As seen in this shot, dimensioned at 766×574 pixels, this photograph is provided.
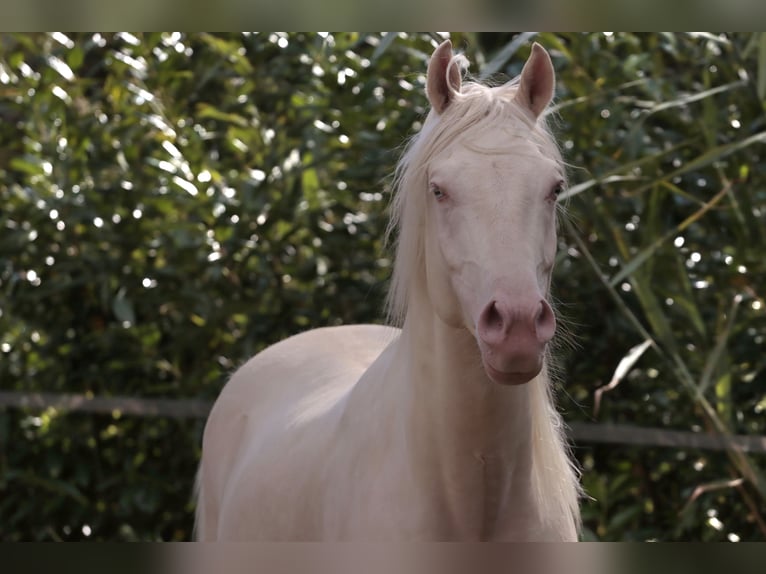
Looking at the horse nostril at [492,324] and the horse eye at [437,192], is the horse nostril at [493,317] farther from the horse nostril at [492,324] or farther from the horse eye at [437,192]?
the horse eye at [437,192]

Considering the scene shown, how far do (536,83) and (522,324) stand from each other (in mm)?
541

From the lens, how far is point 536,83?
183 cm

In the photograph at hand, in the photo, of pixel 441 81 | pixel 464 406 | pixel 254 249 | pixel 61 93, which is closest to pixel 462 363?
pixel 464 406

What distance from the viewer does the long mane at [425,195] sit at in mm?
1733

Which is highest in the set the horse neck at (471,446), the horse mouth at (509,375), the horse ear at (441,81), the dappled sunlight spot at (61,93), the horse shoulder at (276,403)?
the horse ear at (441,81)

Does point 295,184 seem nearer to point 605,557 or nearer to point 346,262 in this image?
point 346,262

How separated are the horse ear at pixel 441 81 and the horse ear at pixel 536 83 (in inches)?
4.5

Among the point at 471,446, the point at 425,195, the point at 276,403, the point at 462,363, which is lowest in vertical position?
the point at 276,403

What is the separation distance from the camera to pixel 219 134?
4223 mm

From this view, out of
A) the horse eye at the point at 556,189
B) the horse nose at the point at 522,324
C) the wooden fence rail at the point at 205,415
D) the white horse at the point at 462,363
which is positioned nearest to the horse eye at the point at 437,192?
the white horse at the point at 462,363

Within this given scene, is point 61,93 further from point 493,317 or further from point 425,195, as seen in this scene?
point 493,317

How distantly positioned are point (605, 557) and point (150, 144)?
3.47 metres

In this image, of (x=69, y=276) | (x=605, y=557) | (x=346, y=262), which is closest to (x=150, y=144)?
(x=69, y=276)

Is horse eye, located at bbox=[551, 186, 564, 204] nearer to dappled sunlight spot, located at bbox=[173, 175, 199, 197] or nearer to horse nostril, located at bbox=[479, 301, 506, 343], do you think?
horse nostril, located at bbox=[479, 301, 506, 343]
